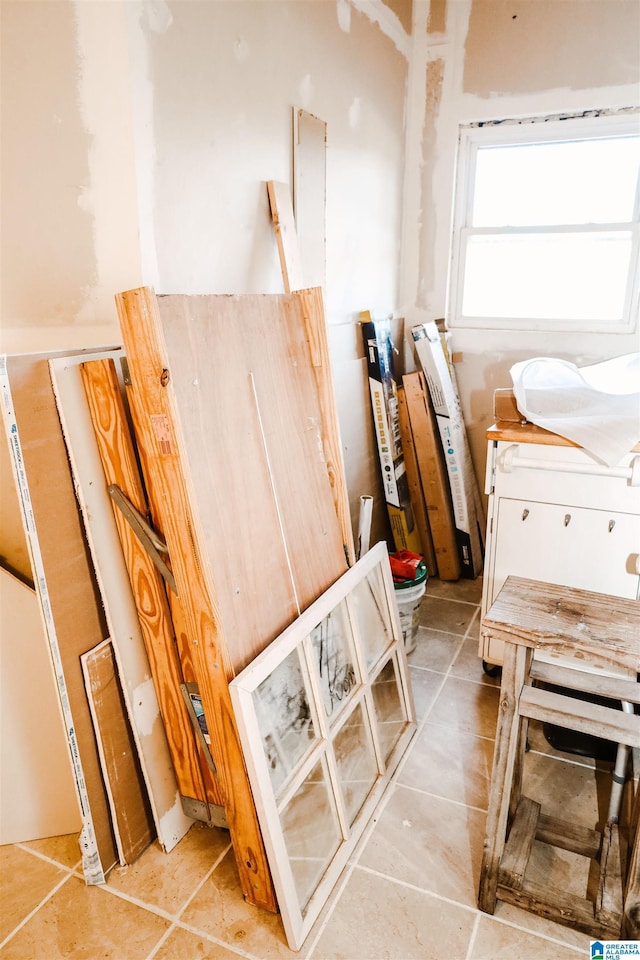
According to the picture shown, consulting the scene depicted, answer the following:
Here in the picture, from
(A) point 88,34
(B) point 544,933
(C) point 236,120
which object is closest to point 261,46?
(C) point 236,120

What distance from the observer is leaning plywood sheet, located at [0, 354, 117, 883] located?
1356 millimetres

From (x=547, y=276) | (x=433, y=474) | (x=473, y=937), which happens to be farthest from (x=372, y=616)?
(x=547, y=276)

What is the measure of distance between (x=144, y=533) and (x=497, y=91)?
2.86 metres

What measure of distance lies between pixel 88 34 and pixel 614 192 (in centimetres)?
255

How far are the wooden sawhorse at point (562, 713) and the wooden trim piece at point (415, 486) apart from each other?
63.9 inches

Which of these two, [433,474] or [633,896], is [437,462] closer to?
[433,474]

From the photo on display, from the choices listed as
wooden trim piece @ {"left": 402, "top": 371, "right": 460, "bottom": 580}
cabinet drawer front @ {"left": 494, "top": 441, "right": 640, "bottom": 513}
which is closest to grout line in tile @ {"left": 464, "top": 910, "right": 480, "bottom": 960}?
cabinet drawer front @ {"left": 494, "top": 441, "right": 640, "bottom": 513}

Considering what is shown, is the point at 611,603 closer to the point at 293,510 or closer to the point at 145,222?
the point at 293,510

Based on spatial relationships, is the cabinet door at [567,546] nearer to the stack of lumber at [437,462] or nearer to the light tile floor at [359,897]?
the light tile floor at [359,897]

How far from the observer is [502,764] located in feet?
4.66

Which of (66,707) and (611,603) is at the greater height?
(611,603)

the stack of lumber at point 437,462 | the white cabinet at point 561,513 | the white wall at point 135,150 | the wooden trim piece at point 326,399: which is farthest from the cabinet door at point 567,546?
the white wall at point 135,150

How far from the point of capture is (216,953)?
1.38 meters

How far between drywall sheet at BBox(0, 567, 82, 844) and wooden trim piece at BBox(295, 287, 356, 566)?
3.00 feet
